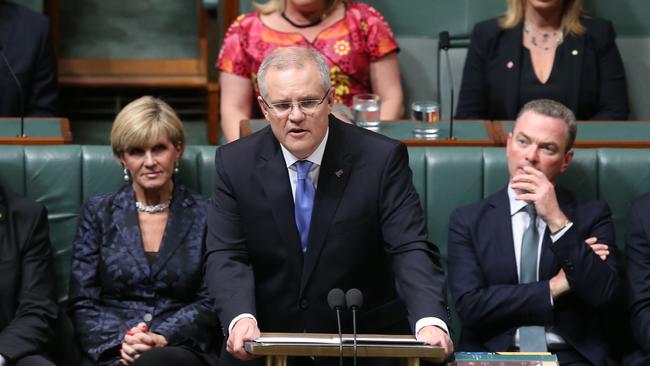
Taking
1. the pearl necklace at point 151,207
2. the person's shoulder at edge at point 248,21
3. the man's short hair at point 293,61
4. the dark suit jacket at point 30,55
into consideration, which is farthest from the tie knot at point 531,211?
the dark suit jacket at point 30,55

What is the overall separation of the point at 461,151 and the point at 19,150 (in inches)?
46.9

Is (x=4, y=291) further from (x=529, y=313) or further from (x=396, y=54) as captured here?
(x=396, y=54)

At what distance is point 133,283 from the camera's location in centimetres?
316

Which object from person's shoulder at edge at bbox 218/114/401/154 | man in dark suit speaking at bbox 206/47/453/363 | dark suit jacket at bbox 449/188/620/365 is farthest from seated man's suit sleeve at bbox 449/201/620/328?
person's shoulder at edge at bbox 218/114/401/154

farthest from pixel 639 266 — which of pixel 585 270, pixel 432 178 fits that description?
pixel 432 178

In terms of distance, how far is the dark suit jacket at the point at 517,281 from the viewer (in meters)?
3.03

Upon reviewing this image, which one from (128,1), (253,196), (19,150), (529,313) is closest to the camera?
(253,196)

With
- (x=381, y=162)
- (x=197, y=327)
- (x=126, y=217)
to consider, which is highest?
(x=381, y=162)

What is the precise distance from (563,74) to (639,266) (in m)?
1.09

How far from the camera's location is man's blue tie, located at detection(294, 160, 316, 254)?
9.00ft

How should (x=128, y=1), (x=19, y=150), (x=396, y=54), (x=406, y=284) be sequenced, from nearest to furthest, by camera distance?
(x=406, y=284)
(x=19, y=150)
(x=396, y=54)
(x=128, y=1)

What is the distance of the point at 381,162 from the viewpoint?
108 inches

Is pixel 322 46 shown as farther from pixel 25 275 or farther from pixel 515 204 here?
pixel 25 275

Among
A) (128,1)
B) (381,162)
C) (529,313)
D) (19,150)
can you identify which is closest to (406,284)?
(381,162)
